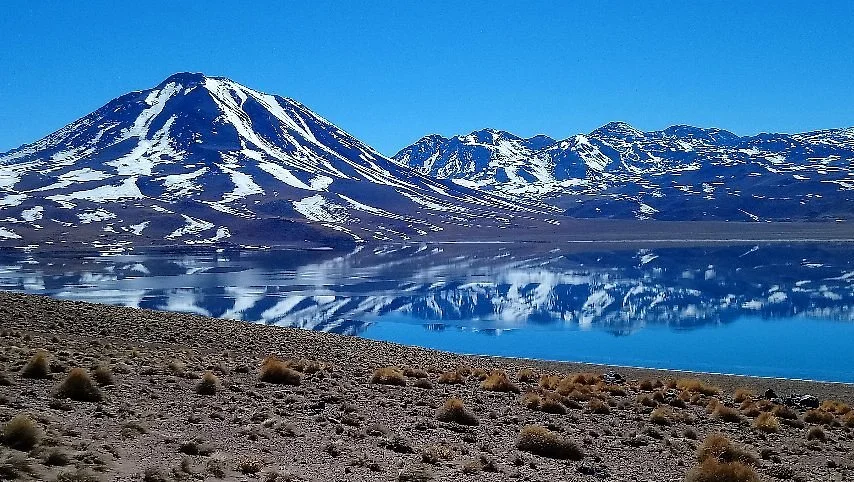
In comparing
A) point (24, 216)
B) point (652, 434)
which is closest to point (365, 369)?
point (652, 434)

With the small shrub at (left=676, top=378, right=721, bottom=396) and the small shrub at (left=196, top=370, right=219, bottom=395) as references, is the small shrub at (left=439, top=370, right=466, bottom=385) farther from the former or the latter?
the small shrub at (left=196, top=370, right=219, bottom=395)

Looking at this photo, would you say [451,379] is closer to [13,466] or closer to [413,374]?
[413,374]

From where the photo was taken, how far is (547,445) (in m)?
10.9

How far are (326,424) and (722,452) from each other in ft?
18.9

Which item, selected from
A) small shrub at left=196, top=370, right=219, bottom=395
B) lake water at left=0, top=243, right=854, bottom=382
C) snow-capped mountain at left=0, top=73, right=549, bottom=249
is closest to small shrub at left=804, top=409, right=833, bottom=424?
small shrub at left=196, top=370, right=219, bottom=395

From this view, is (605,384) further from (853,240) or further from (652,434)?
(853,240)

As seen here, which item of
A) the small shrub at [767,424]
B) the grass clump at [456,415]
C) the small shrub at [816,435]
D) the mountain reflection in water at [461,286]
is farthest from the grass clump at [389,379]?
the mountain reflection in water at [461,286]

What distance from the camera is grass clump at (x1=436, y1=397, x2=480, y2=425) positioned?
12664mm

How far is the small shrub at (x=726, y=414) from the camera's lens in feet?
47.4

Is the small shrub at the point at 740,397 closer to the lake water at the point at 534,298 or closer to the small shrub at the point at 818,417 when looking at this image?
the small shrub at the point at 818,417

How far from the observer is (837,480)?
34.1 feet

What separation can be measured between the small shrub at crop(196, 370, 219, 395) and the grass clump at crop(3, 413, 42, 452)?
4.96 metres

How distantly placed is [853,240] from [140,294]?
4611 inches

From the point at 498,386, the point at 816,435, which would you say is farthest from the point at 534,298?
the point at 816,435
